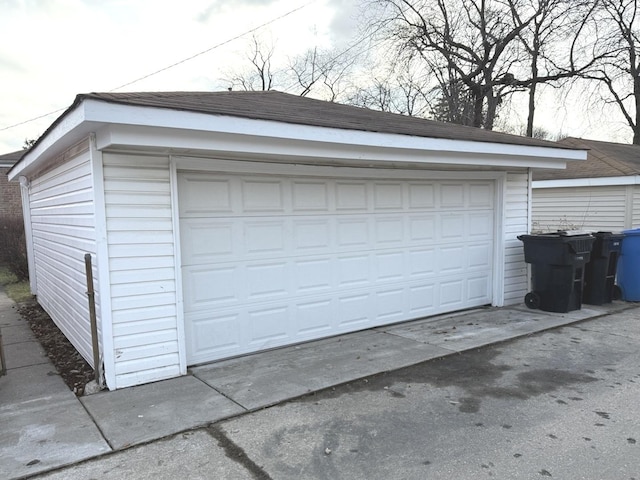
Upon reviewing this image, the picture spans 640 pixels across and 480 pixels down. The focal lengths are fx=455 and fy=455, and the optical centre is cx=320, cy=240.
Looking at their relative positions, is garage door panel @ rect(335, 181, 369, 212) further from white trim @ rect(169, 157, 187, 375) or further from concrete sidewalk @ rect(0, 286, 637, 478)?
white trim @ rect(169, 157, 187, 375)

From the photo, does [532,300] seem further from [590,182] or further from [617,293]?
[590,182]

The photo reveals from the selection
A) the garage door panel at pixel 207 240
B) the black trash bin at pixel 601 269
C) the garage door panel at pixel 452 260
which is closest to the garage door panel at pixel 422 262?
the garage door panel at pixel 452 260

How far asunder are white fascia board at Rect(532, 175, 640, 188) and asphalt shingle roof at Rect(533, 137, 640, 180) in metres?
0.09

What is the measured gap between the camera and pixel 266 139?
4.43m

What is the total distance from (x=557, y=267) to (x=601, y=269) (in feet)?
3.57

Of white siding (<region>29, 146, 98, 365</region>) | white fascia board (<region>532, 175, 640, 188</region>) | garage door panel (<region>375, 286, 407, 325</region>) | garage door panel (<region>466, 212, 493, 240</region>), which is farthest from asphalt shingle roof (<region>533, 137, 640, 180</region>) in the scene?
white siding (<region>29, 146, 98, 365</region>)

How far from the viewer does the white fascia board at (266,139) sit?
3709 mm

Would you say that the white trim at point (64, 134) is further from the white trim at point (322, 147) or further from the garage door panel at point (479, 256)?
the garage door panel at point (479, 256)

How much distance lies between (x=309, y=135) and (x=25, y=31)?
1030cm

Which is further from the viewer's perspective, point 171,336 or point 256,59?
point 256,59

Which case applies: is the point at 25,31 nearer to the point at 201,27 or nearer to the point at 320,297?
the point at 201,27

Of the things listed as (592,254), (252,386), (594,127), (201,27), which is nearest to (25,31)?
(201,27)

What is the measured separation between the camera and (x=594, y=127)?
838 inches

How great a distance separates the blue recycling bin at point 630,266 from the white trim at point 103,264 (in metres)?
7.78
